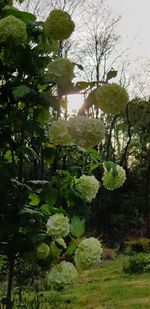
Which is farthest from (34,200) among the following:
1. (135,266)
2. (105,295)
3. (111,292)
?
(135,266)

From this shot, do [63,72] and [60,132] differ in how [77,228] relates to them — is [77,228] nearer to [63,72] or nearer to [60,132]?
[60,132]

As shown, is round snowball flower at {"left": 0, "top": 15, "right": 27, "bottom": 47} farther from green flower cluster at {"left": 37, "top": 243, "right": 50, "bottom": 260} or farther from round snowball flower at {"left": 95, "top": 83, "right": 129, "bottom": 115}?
green flower cluster at {"left": 37, "top": 243, "right": 50, "bottom": 260}

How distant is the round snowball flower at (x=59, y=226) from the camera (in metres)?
1.87

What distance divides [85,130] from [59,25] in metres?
0.44

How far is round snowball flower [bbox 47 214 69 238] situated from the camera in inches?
73.5

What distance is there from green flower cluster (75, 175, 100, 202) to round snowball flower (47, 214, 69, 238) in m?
0.37

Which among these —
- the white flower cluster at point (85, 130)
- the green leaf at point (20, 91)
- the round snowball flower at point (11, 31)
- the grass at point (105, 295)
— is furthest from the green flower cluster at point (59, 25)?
the grass at point (105, 295)

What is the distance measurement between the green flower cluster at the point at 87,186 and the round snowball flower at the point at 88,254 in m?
0.42

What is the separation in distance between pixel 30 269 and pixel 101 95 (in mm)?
9239

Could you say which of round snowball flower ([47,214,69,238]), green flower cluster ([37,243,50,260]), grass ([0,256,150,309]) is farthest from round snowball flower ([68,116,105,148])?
grass ([0,256,150,309])

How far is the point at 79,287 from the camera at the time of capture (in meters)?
9.57

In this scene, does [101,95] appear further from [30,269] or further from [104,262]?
[104,262]

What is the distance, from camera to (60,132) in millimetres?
1620

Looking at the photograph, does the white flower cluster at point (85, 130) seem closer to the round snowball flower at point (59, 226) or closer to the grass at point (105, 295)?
the round snowball flower at point (59, 226)
